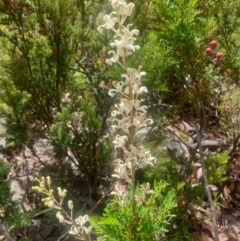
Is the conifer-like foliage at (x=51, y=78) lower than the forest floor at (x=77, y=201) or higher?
higher

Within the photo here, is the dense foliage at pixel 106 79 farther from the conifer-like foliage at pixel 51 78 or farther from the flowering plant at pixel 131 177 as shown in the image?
the flowering plant at pixel 131 177

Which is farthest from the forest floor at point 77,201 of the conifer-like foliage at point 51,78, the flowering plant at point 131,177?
the flowering plant at point 131,177

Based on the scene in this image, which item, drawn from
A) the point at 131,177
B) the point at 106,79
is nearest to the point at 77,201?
the point at 106,79

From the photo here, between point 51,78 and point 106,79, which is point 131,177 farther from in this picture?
point 106,79

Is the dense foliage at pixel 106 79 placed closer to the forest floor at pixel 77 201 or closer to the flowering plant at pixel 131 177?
the forest floor at pixel 77 201

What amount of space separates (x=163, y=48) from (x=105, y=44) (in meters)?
1.24

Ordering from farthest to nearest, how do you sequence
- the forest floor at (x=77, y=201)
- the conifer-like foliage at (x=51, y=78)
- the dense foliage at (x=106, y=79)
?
the forest floor at (x=77, y=201) < the conifer-like foliage at (x=51, y=78) < the dense foliage at (x=106, y=79)

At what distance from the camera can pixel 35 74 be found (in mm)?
2953

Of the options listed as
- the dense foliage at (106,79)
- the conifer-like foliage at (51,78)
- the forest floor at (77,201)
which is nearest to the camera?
the dense foliage at (106,79)

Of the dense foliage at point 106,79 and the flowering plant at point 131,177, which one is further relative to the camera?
the dense foliage at point 106,79

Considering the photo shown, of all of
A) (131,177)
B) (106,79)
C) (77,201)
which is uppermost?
(106,79)

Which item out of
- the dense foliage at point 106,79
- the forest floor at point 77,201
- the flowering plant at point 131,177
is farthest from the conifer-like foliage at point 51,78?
the flowering plant at point 131,177

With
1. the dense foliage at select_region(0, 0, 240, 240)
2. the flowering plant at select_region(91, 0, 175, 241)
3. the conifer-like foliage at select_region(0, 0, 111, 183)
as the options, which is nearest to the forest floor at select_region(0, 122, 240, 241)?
A: the dense foliage at select_region(0, 0, 240, 240)

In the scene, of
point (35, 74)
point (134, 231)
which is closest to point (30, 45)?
point (35, 74)
